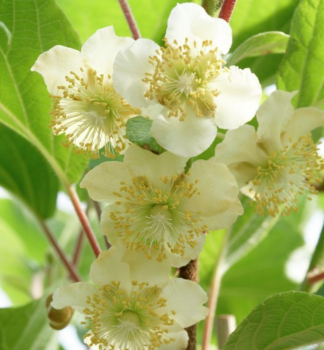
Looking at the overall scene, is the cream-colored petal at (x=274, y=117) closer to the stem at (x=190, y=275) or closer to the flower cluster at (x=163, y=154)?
the flower cluster at (x=163, y=154)

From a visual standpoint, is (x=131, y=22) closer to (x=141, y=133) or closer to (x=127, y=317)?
(x=141, y=133)

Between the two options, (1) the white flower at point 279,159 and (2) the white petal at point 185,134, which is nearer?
(2) the white petal at point 185,134

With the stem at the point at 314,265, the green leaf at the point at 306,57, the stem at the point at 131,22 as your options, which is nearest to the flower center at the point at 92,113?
the stem at the point at 131,22

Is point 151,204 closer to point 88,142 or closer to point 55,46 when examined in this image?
point 88,142

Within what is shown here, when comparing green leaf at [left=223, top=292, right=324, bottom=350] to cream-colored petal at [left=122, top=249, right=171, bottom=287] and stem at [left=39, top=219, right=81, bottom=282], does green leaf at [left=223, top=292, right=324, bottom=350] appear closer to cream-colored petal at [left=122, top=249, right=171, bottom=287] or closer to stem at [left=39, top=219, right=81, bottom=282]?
cream-colored petal at [left=122, top=249, right=171, bottom=287]

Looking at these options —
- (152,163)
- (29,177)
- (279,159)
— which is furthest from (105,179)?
(29,177)

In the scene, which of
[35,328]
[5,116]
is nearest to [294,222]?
[35,328]

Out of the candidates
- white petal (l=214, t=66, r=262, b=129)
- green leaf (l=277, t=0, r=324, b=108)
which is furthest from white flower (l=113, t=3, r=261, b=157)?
green leaf (l=277, t=0, r=324, b=108)
